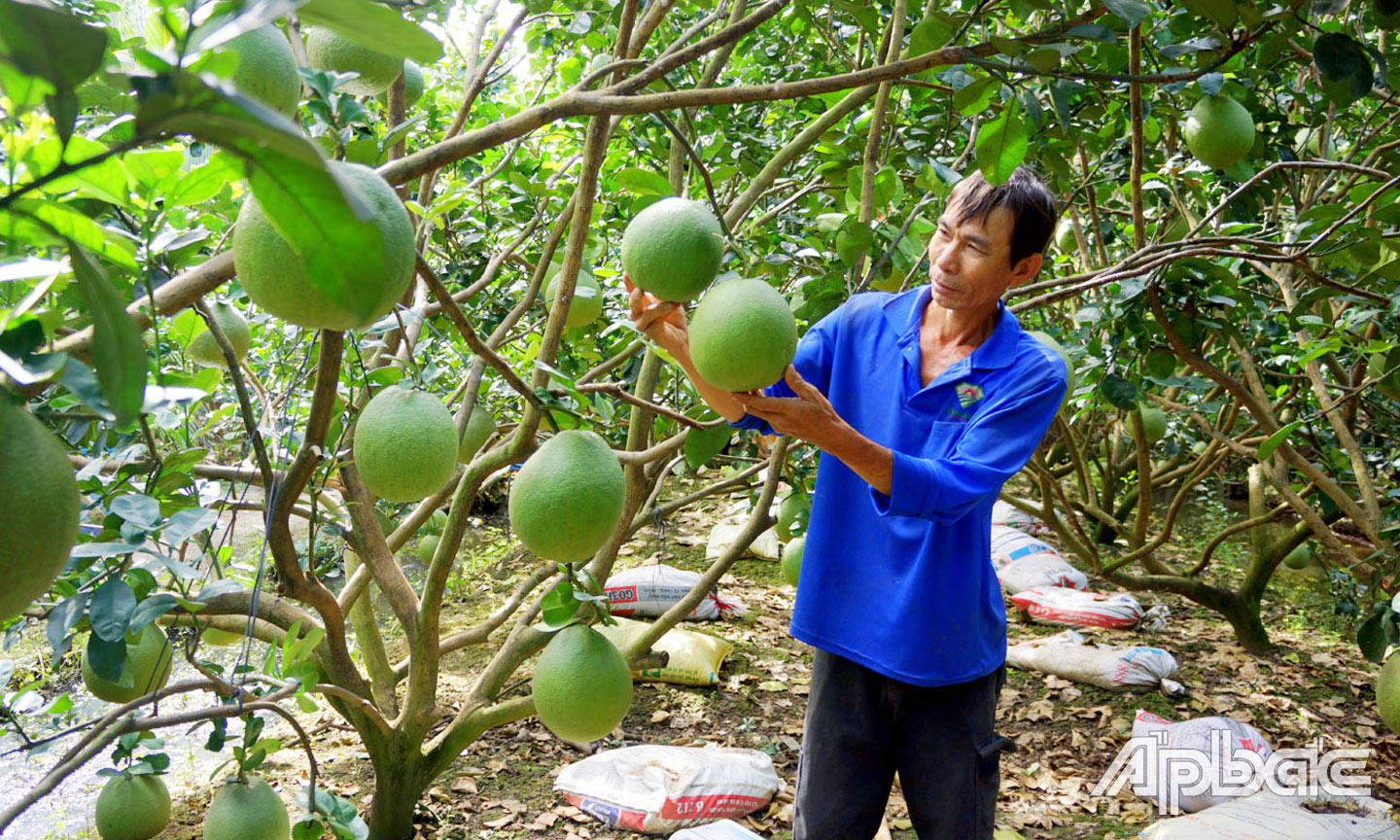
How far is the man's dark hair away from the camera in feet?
5.24

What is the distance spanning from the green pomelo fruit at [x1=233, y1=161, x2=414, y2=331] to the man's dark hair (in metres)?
1.16

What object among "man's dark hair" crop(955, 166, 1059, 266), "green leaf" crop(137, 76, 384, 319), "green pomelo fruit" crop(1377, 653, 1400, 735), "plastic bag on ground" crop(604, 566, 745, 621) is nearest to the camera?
"green leaf" crop(137, 76, 384, 319)

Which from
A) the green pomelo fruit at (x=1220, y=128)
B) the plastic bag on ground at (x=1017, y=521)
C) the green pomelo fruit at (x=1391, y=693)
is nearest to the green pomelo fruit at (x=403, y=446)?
the green pomelo fruit at (x=1220, y=128)

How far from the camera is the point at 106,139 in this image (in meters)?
1.03

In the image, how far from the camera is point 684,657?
138 inches

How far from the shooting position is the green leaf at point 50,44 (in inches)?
15.0

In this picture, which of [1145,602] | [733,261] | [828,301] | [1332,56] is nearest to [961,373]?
[828,301]

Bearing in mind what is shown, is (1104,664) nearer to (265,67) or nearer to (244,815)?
(244,815)

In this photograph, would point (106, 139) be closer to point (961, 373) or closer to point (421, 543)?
point (961, 373)

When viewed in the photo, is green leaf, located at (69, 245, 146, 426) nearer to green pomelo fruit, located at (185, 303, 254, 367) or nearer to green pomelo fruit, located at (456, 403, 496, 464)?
green pomelo fruit, located at (185, 303, 254, 367)

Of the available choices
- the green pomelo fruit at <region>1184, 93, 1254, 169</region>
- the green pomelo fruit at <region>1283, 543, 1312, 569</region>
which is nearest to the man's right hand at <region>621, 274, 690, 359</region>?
the green pomelo fruit at <region>1184, 93, 1254, 169</region>

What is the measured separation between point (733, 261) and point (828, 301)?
1.96 ft

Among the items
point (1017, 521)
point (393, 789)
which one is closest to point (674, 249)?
point (393, 789)

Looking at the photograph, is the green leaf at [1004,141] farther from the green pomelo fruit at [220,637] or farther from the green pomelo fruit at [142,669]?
the green pomelo fruit at [220,637]
